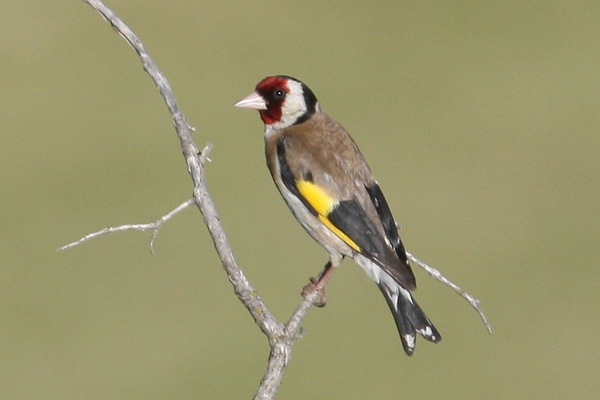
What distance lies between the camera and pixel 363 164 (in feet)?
10.1

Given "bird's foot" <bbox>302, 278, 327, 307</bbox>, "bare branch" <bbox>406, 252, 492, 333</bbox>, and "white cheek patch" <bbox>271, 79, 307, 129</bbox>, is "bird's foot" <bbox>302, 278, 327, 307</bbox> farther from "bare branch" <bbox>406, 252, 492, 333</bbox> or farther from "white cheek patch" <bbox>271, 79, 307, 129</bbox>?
Answer: "white cheek patch" <bbox>271, 79, 307, 129</bbox>

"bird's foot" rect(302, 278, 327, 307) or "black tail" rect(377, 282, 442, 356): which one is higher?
"bird's foot" rect(302, 278, 327, 307)

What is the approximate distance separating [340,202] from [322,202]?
0.19ft

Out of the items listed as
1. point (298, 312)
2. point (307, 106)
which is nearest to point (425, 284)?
point (307, 106)

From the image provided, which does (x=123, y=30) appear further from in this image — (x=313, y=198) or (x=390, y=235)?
(x=390, y=235)

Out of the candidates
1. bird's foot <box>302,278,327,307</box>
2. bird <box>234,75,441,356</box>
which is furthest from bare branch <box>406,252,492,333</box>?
bird's foot <box>302,278,327,307</box>

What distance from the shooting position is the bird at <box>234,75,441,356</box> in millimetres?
2947

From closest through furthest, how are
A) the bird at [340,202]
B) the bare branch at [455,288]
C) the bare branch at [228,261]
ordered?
the bare branch at [228,261] < the bare branch at [455,288] < the bird at [340,202]

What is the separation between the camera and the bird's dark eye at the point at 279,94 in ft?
10.8

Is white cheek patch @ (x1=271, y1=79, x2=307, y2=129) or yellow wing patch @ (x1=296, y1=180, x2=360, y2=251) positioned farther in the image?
white cheek patch @ (x1=271, y1=79, x2=307, y2=129)

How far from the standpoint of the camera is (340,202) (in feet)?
9.77

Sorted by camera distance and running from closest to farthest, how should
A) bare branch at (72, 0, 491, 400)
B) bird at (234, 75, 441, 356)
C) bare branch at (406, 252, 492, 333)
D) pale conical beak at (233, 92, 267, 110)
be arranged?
bare branch at (72, 0, 491, 400)
bare branch at (406, 252, 492, 333)
bird at (234, 75, 441, 356)
pale conical beak at (233, 92, 267, 110)

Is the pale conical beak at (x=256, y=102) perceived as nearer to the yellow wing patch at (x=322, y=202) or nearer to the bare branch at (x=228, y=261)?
the yellow wing patch at (x=322, y=202)

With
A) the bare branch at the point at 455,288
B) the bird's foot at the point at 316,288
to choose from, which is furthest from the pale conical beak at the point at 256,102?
the bare branch at the point at 455,288
